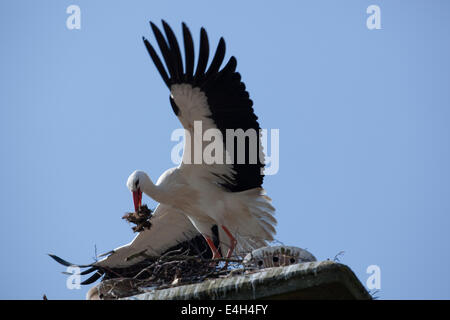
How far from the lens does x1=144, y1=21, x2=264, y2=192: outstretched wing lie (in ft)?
22.0

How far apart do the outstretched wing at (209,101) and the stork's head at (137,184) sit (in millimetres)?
410

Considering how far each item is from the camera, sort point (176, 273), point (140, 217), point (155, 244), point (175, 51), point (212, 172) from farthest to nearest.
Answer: point (155, 244) → point (212, 172) → point (140, 217) → point (175, 51) → point (176, 273)

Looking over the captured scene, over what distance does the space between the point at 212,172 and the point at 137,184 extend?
0.70 metres

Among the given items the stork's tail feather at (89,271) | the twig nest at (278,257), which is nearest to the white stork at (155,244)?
the stork's tail feather at (89,271)

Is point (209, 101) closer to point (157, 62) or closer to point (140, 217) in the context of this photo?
point (157, 62)

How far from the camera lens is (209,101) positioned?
22.5 ft

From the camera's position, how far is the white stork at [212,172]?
6770mm

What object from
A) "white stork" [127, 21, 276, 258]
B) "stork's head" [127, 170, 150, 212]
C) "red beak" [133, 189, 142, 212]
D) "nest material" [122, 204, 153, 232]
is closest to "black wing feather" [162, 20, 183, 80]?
"white stork" [127, 21, 276, 258]

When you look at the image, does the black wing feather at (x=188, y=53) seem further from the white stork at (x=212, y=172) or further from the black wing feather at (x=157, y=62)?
the black wing feather at (x=157, y=62)

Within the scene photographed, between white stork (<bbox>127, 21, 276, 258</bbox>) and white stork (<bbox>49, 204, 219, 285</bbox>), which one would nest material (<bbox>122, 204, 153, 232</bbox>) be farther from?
white stork (<bbox>49, 204, 219, 285</bbox>)

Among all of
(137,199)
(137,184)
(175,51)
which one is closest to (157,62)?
(175,51)
